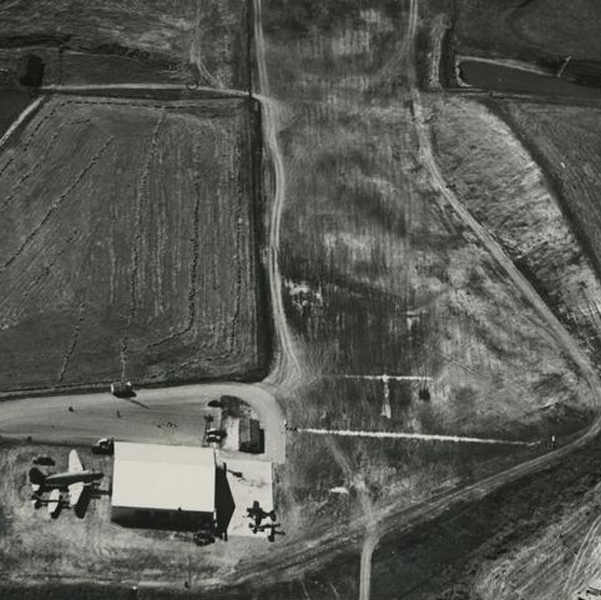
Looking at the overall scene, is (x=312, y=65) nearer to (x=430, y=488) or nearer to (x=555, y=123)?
(x=555, y=123)

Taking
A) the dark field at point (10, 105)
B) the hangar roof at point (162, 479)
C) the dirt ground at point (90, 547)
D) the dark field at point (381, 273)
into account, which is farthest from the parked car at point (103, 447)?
the dark field at point (10, 105)

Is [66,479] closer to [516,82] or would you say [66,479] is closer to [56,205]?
[56,205]

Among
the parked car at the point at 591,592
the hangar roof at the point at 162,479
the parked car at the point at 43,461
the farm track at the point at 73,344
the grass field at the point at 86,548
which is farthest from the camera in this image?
the farm track at the point at 73,344

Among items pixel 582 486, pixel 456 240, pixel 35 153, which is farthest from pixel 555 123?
pixel 35 153

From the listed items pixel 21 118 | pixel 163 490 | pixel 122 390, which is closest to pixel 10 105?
pixel 21 118

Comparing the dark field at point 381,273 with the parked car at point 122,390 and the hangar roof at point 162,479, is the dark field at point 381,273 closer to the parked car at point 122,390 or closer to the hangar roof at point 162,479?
the hangar roof at point 162,479

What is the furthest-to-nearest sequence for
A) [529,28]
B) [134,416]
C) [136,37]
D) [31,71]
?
[529,28], [136,37], [31,71], [134,416]

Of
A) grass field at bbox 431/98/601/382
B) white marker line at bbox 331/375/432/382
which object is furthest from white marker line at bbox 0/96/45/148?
grass field at bbox 431/98/601/382
